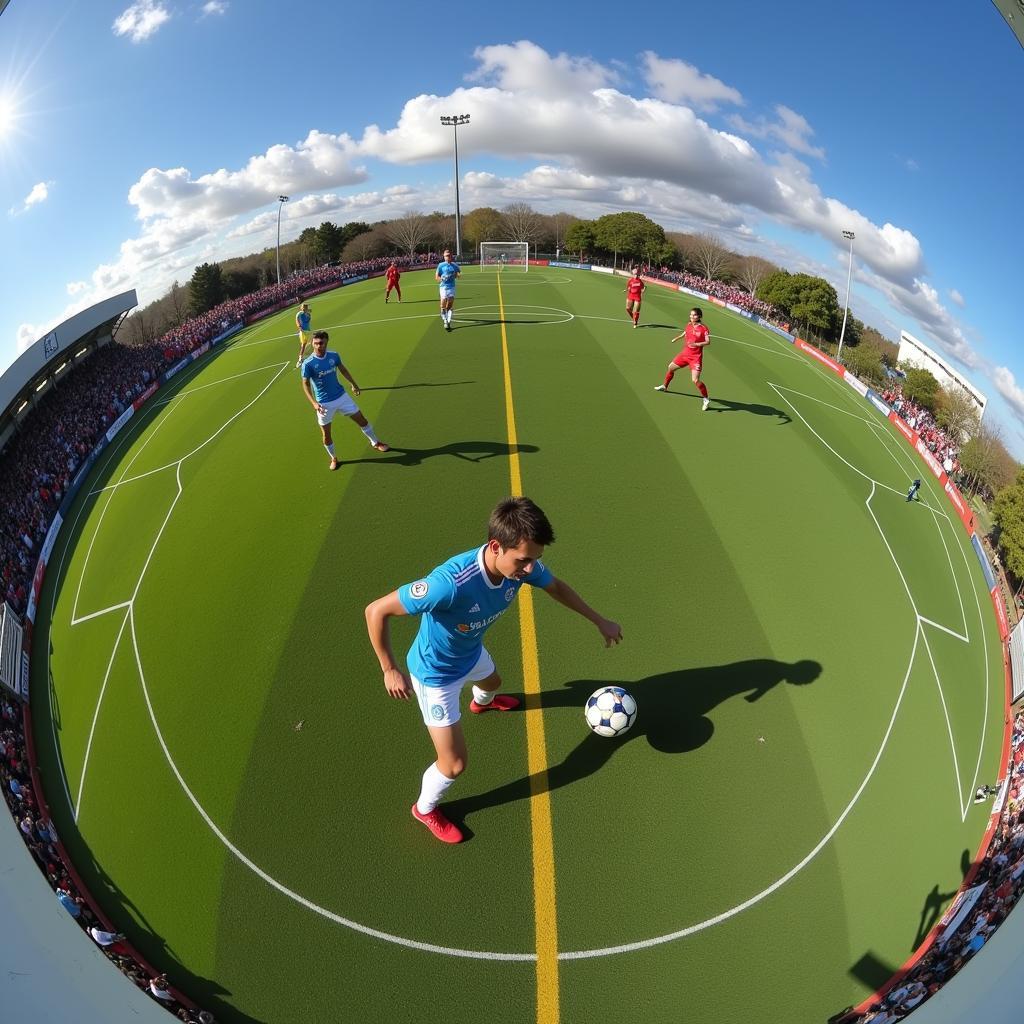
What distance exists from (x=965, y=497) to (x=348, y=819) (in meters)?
5.82

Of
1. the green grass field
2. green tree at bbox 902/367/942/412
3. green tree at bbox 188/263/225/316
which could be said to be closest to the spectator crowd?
green tree at bbox 902/367/942/412

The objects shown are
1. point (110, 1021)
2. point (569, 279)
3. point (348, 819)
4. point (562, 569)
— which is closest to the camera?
point (110, 1021)

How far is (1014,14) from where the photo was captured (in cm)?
210

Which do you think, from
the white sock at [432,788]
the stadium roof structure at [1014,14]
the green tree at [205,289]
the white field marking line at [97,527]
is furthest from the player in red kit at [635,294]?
the white sock at [432,788]

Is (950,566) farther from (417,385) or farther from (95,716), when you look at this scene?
(417,385)

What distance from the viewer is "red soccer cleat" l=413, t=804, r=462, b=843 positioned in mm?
4164

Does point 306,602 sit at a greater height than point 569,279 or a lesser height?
lesser

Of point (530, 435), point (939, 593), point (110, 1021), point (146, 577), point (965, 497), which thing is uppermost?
point (530, 435)

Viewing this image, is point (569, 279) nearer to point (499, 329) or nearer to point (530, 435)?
point (499, 329)

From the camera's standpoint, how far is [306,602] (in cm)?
610

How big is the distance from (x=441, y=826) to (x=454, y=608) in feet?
7.14

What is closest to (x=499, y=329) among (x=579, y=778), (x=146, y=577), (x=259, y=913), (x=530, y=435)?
(x=530, y=435)

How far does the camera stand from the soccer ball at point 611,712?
4.77m

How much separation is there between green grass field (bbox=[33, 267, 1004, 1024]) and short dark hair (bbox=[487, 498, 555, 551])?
2841mm
